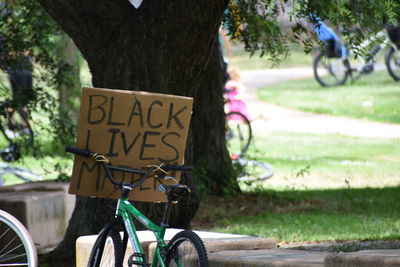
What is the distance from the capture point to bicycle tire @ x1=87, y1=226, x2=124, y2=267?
5328 mm

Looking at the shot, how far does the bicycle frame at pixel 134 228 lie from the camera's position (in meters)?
5.14

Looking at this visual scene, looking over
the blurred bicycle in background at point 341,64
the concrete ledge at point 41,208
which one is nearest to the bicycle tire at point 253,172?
the concrete ledge at point 41,208

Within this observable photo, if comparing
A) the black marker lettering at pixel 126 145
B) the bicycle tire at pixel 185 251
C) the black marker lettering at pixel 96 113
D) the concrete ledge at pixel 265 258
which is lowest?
the concrete ledge at pixel 265 258

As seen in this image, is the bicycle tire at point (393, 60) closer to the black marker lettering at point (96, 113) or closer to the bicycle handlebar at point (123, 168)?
the black marker lettering at point (96, 113)

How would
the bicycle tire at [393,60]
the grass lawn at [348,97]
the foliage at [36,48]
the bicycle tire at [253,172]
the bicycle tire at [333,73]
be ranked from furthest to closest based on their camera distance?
the bicycle tire at [333,73] → the bicycle tire at [393,60] → the grass lawn at [348,97] → the bicycle tire at [253,172] → the foliage at [36,48]

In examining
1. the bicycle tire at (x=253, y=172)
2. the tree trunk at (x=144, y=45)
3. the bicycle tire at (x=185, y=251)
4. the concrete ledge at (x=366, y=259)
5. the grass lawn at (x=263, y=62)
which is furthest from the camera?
the grass lawn at (x=263, y=62)

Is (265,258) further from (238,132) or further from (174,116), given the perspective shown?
(238,132)

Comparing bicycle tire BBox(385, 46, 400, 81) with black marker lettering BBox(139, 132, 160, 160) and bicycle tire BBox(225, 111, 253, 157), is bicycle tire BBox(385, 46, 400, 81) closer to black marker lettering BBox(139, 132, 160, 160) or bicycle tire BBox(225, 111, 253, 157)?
bicycle tire BBox(225, 111, 253, 157)

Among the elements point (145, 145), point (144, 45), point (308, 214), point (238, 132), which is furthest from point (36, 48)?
point (238, 132)

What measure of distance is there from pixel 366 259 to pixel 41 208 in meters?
5.03

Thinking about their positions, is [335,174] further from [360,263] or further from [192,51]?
[360,263]

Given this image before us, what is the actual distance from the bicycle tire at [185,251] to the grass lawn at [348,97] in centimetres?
1595

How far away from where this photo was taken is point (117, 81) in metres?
7.22

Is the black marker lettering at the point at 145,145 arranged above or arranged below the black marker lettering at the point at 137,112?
below
